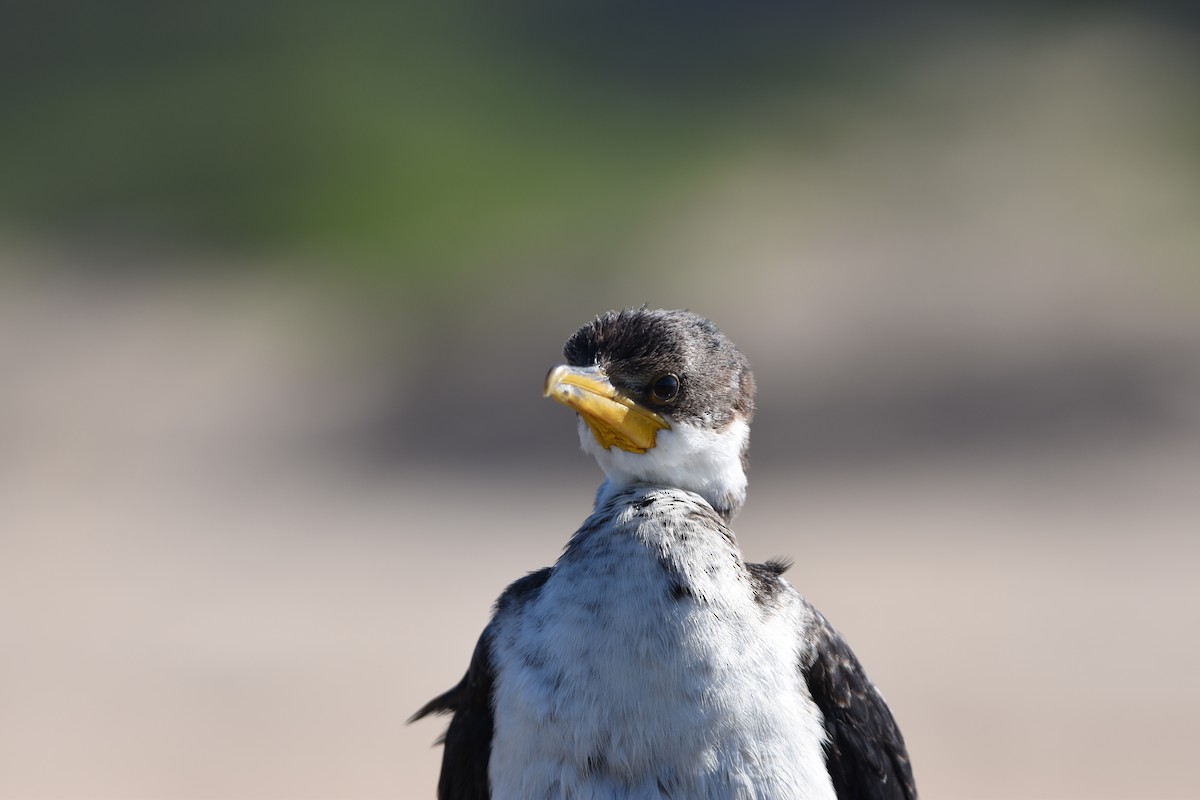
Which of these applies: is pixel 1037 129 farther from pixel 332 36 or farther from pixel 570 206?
pixel 332 36

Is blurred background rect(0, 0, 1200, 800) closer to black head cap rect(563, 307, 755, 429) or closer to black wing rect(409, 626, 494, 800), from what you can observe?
black wing rect(409, 626, 494, 800)

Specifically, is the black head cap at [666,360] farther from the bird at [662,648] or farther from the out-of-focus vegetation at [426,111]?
the out-of-focus vegetation at [426,111]

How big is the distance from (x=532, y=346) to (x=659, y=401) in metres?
12.8

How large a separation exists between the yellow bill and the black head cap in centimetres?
4

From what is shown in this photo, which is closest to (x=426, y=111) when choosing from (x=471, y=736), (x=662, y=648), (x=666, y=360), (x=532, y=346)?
(x=532, y=346)

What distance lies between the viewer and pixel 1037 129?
920 inches

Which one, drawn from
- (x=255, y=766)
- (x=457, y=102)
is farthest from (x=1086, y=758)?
(x=457, y=102)

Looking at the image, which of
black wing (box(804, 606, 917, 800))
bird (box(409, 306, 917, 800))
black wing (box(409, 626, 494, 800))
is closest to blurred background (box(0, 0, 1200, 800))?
black wing (box(804, 606, 917, 800))

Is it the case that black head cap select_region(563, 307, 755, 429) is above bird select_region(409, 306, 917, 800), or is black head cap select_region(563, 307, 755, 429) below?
above

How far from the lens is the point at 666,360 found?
15.0ft

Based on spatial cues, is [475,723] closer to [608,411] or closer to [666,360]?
[608,411]

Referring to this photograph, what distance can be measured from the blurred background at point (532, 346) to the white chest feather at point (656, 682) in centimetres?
549

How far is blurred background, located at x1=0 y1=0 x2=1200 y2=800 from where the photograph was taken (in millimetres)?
10758

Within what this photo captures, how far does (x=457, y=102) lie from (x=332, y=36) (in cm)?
335
